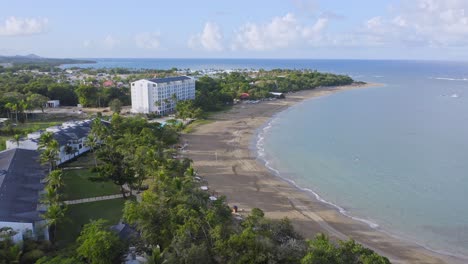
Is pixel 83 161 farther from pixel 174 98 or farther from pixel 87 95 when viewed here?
pixel 87 95

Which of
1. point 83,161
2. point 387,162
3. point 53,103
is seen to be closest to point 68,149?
point 83,161

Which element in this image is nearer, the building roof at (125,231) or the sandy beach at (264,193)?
the building roof at (125,231)

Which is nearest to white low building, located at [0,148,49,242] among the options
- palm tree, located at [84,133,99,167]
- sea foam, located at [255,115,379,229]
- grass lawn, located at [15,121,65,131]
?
palm tree, located at [84,133,99,167]

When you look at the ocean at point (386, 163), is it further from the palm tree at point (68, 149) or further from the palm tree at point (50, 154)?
the palm tree at point (50, 154)

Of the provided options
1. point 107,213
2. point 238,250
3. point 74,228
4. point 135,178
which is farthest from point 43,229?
point 238,250

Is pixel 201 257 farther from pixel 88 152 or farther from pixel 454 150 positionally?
pixel 454 150

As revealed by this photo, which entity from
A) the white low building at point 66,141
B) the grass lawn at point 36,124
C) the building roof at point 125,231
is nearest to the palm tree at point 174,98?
the grass lawn at point 36,124

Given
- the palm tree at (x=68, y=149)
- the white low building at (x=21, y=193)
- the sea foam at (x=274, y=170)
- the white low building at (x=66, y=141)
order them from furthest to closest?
the palm tree at (x=68, y=149) → the white low building at (x=66, y=141) → the sea foam at (x=274, y=170) → the white low building at (x=21, y=193)
